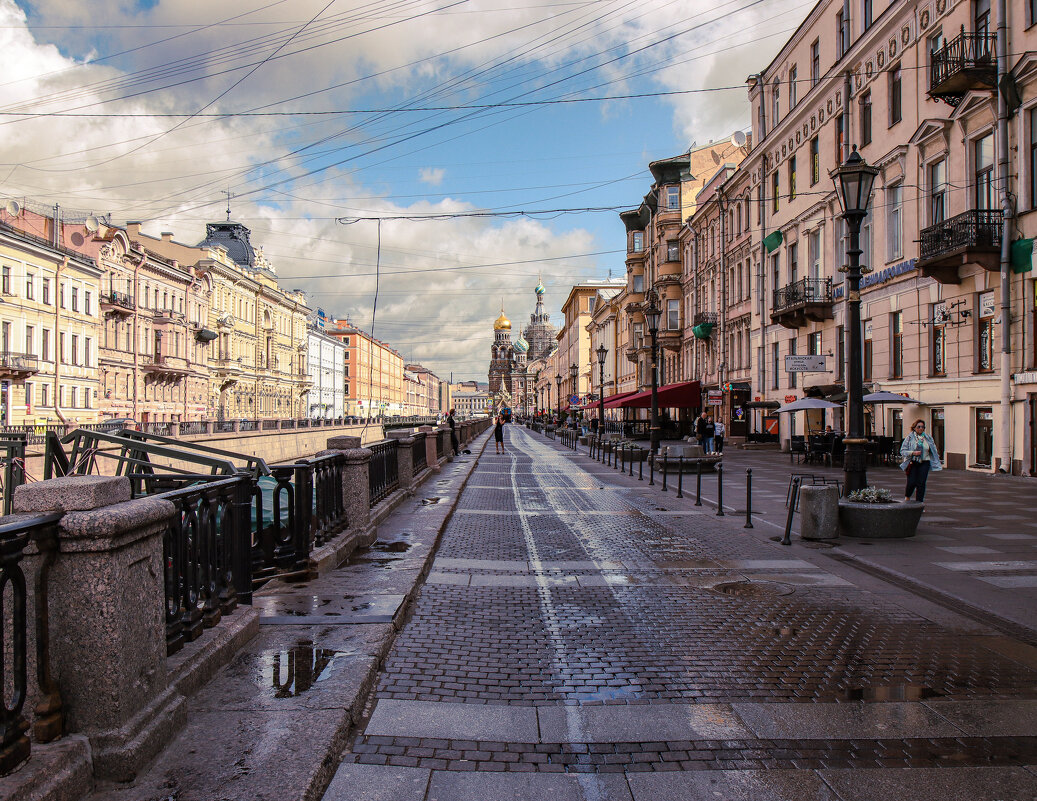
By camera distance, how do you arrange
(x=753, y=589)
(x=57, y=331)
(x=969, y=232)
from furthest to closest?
(x=57, y=331)
(x=969, y=232)
(x=753, y=589)

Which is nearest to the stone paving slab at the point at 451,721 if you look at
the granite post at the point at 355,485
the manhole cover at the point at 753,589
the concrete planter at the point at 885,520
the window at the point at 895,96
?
the manhole cover at the point at 753,589

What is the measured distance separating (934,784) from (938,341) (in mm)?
21002

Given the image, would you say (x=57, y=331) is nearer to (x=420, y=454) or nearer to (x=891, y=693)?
(x=420, y=454)

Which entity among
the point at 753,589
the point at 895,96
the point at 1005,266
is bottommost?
the point at 753,589

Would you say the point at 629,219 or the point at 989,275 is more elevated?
the point at 629,219

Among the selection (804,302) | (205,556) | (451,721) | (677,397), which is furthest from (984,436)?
(205,556)

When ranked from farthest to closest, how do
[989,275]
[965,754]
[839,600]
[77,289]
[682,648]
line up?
[77,289] → [989,275] → [839,600] → [682,648] → [965,754]

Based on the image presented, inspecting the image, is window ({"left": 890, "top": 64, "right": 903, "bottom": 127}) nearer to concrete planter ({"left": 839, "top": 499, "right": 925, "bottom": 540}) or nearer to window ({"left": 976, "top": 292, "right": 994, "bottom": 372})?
window ({"left": 976, "top": 292, "right": 994, "bottom": 372})

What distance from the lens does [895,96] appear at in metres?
24.1

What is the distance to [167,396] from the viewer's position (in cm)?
5850

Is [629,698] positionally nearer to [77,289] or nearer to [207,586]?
[207,586]

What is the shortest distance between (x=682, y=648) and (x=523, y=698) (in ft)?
5.15

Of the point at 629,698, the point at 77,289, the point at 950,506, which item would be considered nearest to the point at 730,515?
the point at 950,506

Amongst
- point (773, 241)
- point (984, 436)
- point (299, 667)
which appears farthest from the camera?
point (773, 241)
